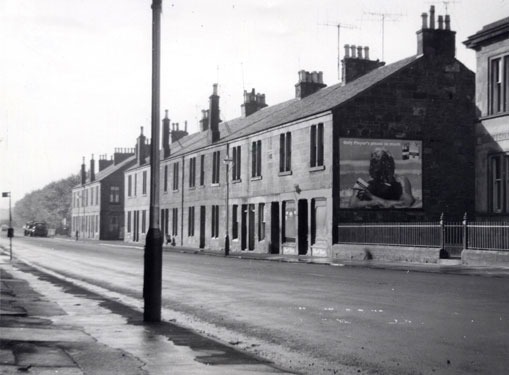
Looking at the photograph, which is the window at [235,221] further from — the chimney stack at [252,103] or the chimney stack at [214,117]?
the chimney stack at [252,103]

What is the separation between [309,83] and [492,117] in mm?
17761

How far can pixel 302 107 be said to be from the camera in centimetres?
4212

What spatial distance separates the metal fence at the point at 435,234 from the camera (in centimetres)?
2497

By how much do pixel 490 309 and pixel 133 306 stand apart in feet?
20.9

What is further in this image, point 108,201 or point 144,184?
point 108,201

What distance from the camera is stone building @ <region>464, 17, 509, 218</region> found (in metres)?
29.4

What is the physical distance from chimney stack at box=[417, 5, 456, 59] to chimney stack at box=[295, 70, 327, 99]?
10.3 m

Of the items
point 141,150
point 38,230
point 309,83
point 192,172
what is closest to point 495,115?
point 309,83

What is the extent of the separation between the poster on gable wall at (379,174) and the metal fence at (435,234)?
1.94m

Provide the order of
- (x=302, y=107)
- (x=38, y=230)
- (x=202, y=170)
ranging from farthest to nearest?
(x=38, y=230) → (x=202, y=170) → (x=302, y=107)

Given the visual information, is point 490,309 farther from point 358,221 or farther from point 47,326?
point 358,221

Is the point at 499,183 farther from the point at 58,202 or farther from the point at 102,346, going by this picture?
the point at 58,202

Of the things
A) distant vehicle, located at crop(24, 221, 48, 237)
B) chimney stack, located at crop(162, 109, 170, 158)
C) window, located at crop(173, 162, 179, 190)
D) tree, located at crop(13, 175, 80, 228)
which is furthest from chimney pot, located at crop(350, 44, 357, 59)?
tree, located at crop(13, 175, 80, 228)

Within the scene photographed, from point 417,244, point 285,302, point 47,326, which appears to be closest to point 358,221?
point 417,244
